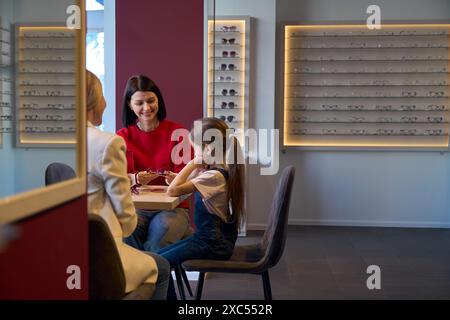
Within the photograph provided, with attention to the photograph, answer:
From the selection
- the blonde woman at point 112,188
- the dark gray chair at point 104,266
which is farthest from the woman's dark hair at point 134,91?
the dark gray chair at point 104,266

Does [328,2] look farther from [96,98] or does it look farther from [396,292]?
[96,98]

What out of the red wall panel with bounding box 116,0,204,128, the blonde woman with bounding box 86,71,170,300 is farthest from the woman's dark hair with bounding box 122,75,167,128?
the blonde woman with bounding box 86,71,170,300

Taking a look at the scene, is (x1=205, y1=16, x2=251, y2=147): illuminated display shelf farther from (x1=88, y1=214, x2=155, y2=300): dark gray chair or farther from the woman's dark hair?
(x1=88, y1=214, x2=155, y2=300): dark gray chair

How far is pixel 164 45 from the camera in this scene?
4.91 m

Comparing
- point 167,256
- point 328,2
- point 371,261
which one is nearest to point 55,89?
point 167,256

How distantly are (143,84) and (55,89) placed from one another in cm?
191

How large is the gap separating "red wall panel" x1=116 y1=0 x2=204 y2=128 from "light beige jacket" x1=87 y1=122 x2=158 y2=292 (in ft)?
9.03

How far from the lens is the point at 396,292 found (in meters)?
4.20

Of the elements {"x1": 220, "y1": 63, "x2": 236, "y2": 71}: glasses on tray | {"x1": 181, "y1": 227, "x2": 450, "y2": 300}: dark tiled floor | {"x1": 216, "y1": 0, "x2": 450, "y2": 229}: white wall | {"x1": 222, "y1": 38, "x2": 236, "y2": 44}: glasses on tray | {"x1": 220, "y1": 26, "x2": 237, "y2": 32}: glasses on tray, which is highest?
{"x1": 220, "y1": 26, "x2": 237, "y2": 32}: glasses on tray

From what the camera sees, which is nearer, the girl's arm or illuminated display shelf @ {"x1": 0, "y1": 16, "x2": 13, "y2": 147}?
illuminated display shelf @ {"x1": 0, "y1": 16, "x2": 13, "y2": 147}

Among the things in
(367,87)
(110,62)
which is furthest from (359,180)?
(110,62)

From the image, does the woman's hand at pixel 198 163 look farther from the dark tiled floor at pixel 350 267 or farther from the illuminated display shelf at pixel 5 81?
the dark tiled floor at pixel 350 267

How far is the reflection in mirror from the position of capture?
5.82ft

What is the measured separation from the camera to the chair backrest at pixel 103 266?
6.05ft
